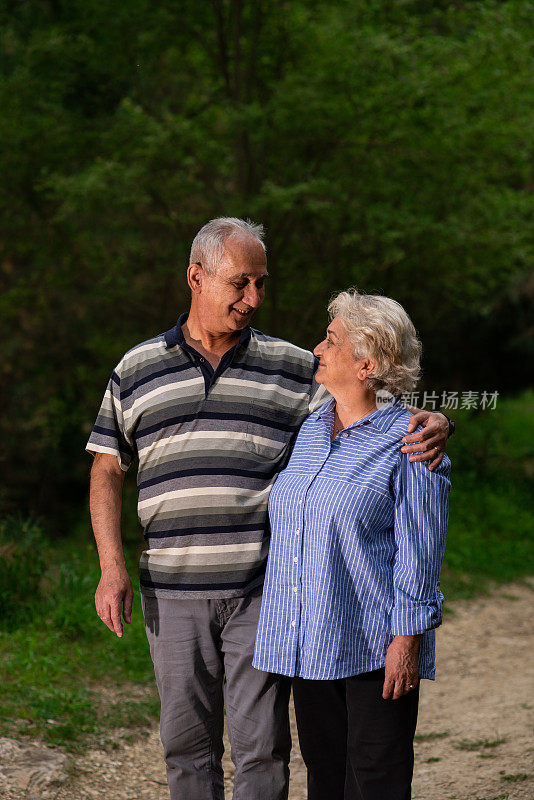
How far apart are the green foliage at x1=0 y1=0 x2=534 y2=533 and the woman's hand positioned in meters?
5.70

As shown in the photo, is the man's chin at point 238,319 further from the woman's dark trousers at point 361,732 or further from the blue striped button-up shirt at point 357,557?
the woman's dark trousers at point 361,732

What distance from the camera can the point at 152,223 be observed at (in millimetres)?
8961

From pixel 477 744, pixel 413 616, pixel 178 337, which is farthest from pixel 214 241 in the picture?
pixel 477 744

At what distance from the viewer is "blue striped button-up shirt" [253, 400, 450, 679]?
2445mm

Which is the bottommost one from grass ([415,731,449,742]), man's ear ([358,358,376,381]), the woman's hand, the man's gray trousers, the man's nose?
grass ([415,731,449,742])

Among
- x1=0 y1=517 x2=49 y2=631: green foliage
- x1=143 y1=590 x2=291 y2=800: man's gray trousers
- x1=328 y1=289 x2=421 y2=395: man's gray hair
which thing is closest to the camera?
x1=328 y1=289 x2=421 y2=395: man's gray hair

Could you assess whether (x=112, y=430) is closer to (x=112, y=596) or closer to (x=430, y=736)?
(x=112, y=596)

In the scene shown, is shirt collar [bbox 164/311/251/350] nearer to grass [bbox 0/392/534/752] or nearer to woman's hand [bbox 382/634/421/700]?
woman's hand [bbox 382/634/421/700]

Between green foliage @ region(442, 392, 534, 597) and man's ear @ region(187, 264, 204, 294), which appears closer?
man's ear @ region(187, 264, 204, 294)

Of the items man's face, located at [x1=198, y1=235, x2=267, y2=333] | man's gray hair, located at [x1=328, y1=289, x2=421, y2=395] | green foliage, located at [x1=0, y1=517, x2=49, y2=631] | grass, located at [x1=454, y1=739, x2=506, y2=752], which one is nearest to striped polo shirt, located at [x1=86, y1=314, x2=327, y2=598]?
man's face, located at [x1=198, y1=235, x2=267, y2=333]

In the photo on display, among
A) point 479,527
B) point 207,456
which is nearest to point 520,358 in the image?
→ point 479,527

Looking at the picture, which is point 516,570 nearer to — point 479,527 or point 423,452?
point 479,527

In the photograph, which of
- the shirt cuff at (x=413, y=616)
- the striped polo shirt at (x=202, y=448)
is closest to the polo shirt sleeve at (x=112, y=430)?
the striped polo shirt at (x=202, y=448)

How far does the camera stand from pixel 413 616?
7.93 feet
